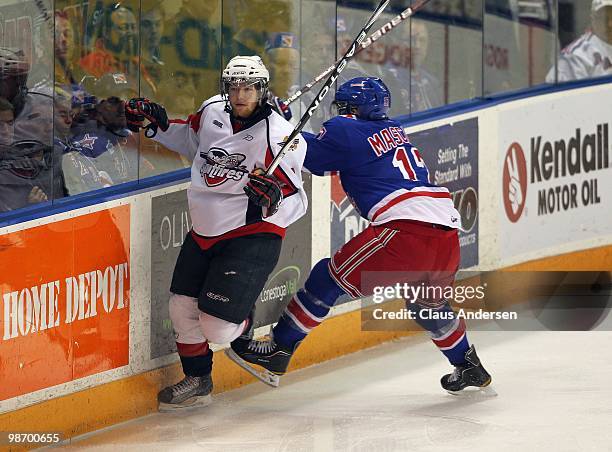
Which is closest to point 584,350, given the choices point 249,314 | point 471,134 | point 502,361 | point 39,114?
point 502,361

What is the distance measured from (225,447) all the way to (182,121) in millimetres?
1259

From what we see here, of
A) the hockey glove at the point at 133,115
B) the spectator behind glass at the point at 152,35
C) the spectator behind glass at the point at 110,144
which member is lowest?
the spectator behind glass at the point at 110,144

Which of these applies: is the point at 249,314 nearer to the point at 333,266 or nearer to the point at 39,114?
the point at 333,266

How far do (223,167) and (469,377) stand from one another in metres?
1.32

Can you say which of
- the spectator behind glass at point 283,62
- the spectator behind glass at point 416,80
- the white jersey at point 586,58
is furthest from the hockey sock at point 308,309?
the white jersey at point 586,58

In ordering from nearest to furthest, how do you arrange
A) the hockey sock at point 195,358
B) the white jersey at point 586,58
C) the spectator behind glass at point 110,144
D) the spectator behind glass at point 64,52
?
the spectator behind glass at point 64,52, the spectator behind glass at point 110,144, the hockey sock at point 195,358, the white jersey at point 586,58

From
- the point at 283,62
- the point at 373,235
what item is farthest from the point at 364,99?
the point at 283,62

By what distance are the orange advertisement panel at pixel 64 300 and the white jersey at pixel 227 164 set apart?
29cm

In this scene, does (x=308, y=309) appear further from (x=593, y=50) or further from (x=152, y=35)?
(x=593, y=50)

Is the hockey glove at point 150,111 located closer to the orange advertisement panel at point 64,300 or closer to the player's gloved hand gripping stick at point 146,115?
the player's gloved hand gripping stick at point 146,115

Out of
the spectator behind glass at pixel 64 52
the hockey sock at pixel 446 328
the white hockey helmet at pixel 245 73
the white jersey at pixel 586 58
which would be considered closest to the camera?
the spectator behind glass at pixel 64 52

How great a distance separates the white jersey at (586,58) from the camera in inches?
343

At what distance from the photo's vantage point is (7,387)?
5.23m

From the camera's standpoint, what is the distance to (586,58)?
28.8 ft
